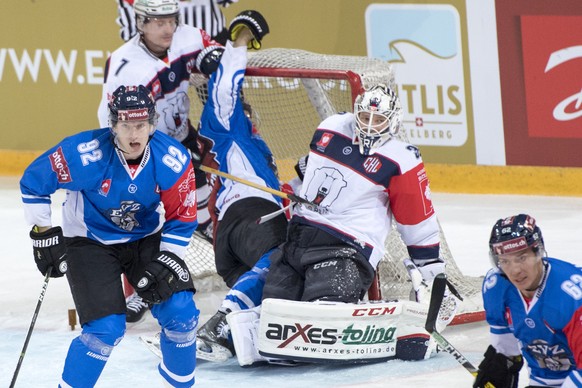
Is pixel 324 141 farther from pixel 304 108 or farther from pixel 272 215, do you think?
pixel 304 108

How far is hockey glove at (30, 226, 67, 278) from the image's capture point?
4.32 metres

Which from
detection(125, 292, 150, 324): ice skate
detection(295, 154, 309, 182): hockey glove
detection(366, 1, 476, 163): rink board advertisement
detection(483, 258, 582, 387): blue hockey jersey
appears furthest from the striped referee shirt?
detection(483, 258, 582, 387): blue hockey jersey

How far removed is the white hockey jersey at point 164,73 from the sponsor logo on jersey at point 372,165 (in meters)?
1.10

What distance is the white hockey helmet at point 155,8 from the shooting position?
5626 mm

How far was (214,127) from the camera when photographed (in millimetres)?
5887

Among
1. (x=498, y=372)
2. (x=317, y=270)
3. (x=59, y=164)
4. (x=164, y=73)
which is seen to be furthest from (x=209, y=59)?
(x=498, y=372)

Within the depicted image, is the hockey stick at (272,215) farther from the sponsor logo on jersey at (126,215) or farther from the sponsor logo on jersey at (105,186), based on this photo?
the sponsor logo on jersey at (105,186)

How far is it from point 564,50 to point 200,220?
2253 mm

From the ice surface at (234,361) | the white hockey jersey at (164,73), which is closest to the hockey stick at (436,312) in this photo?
the ice surface at (234,361)

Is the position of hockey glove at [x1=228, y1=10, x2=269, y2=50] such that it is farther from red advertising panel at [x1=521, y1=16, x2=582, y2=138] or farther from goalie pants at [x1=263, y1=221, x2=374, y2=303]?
red advertising panel at [x1=521, y1=16, x2=582, y2=138]

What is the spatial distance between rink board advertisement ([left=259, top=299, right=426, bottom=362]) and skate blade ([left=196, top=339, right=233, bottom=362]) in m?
0.24

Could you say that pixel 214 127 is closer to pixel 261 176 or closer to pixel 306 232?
pixel 261 176

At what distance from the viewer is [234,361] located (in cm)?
524

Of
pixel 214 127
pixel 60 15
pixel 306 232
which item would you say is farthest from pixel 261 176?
pixel 60 15
